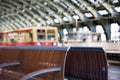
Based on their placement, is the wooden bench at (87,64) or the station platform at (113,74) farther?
the station platform at (113,74)

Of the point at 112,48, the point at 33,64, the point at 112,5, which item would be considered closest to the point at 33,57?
the point at 33,64

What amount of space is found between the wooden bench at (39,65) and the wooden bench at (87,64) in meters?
0.77

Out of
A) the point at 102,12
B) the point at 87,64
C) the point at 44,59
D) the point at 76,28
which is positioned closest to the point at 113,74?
the point at 87,64

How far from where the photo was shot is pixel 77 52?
18.7 feet

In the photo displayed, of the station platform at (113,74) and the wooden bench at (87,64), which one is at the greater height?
the wooden bench at (87,64)

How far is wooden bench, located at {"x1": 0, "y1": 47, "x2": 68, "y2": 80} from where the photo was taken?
4.64 m

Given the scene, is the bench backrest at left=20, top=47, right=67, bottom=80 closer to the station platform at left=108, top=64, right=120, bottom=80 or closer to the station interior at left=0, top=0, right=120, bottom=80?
the station platform at left=108, top=64, right=120, bottom=80

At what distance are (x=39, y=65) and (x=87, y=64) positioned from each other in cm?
103

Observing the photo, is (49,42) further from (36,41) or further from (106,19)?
(106,19)

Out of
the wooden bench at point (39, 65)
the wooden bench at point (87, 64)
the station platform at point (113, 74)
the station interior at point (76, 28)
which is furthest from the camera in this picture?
the station interior at point (76, 28)

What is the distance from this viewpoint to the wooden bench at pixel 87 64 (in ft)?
16.8

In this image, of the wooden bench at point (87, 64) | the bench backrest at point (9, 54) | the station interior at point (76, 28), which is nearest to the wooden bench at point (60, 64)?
the wooden bench at point (87, 64)

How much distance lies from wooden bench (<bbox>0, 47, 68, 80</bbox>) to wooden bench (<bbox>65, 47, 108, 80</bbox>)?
30.4 inches

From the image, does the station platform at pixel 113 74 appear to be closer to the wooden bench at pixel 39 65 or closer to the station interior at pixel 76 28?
the wooden bench at pixel 39 65
